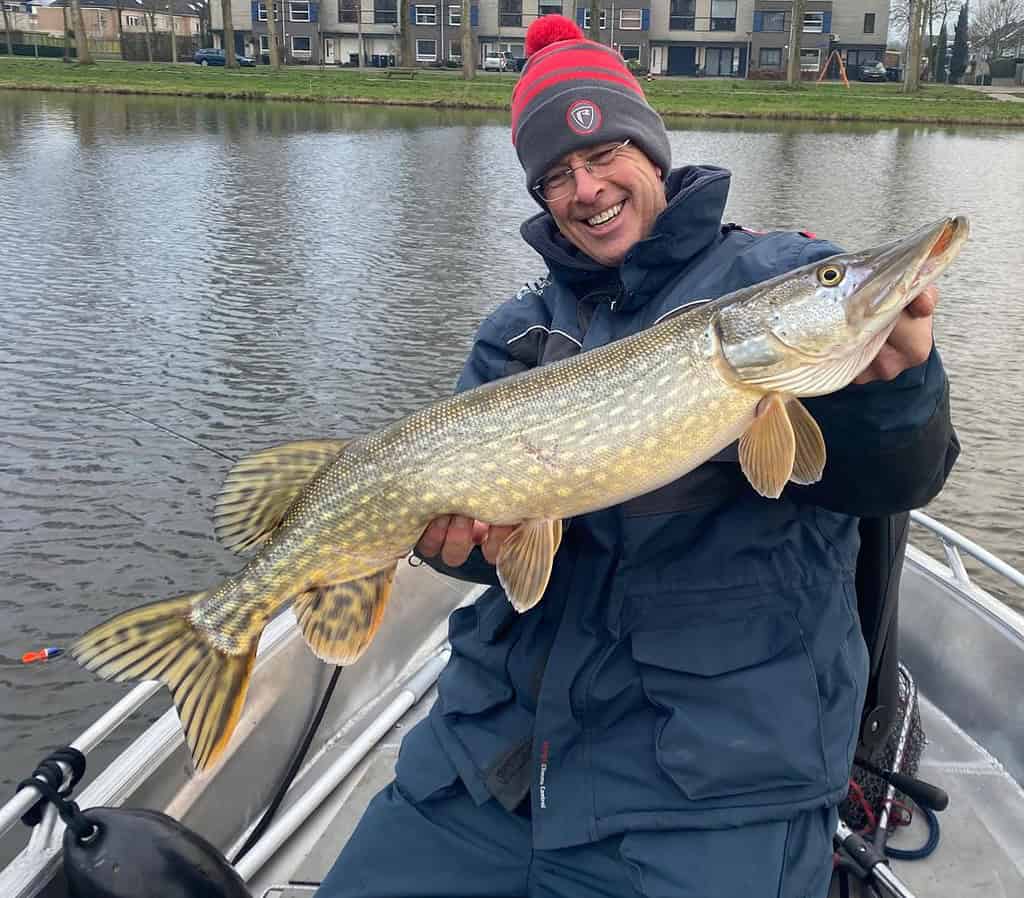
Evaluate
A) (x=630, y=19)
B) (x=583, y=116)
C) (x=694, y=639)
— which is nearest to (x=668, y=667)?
(x=694, y=639)

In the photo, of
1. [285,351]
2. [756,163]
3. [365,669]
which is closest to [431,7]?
[756,163]

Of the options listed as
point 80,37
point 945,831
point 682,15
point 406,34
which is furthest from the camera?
point 682,15

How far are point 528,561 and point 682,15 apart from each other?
60057 millimetres

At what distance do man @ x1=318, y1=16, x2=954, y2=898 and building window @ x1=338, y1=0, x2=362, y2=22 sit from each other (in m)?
60.3

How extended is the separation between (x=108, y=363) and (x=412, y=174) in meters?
11.8

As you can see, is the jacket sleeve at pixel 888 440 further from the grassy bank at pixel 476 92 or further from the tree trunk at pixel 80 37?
the tree trunk at pixel 80 37

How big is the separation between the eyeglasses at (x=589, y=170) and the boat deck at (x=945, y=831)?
1903 millimetres

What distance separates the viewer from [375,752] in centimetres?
323

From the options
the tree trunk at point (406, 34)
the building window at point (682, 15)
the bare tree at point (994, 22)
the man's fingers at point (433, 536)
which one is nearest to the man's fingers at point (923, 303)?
the man's fingers at point (433, 536)

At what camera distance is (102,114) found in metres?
27.8

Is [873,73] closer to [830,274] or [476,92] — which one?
[476,92]

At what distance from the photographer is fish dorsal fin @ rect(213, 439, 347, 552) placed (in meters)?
2.39

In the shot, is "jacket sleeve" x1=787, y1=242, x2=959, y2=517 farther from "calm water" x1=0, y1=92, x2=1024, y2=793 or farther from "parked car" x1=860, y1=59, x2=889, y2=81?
"parked car" x1=860, y1=59, x2=889, y2=81

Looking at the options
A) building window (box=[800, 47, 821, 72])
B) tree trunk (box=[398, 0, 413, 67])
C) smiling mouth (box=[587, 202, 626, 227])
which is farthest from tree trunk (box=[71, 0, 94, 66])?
smiling mouth (box=[587, 202, 626, 227])
